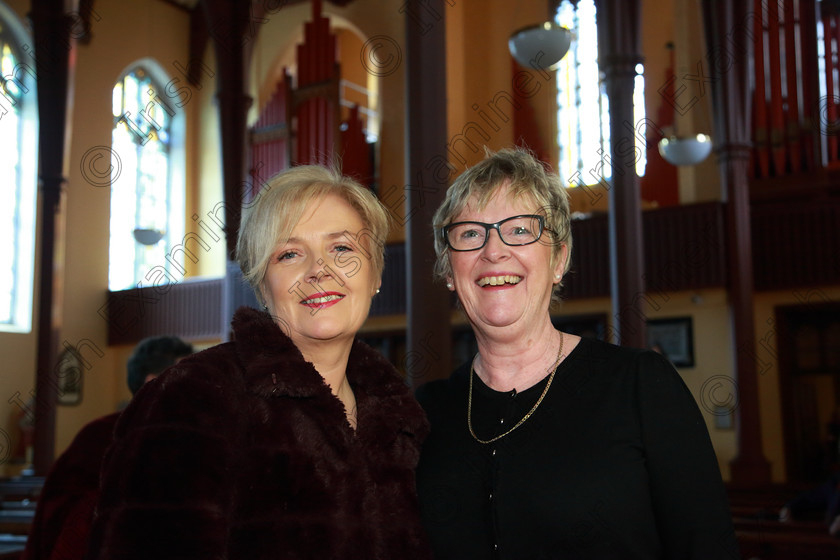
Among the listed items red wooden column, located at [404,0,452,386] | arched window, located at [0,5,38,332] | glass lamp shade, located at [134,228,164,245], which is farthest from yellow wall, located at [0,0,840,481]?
red wooden column, located at [404,0,452,386]

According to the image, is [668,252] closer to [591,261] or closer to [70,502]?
[591,261]

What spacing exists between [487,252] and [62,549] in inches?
74.7

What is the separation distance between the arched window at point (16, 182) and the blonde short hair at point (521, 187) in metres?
15.3

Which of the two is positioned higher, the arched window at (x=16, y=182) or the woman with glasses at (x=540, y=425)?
the arched window at (x=16, y=182)

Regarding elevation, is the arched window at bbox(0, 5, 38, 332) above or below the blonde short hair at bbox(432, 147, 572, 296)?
above

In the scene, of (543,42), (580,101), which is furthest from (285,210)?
(580,101)

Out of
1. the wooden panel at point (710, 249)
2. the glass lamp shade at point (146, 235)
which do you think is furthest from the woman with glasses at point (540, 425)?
the glass lamp shade at point (146, 235)

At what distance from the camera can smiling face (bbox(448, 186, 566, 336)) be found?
2.28 metres

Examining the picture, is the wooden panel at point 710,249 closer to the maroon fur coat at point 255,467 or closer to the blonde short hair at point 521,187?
the blonde short hair at point 521,187

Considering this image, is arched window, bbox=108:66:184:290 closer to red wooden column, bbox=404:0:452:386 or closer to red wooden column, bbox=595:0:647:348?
red wooden column, bbox=595:0:647:348

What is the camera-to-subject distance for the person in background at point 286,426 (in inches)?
64.7

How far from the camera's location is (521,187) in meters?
2.29

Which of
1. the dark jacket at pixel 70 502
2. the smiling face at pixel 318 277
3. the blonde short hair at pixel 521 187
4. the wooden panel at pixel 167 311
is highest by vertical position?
the wooden panel at pixel 167 311

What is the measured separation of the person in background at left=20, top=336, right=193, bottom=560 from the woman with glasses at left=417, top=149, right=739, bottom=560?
1311 millimetres
